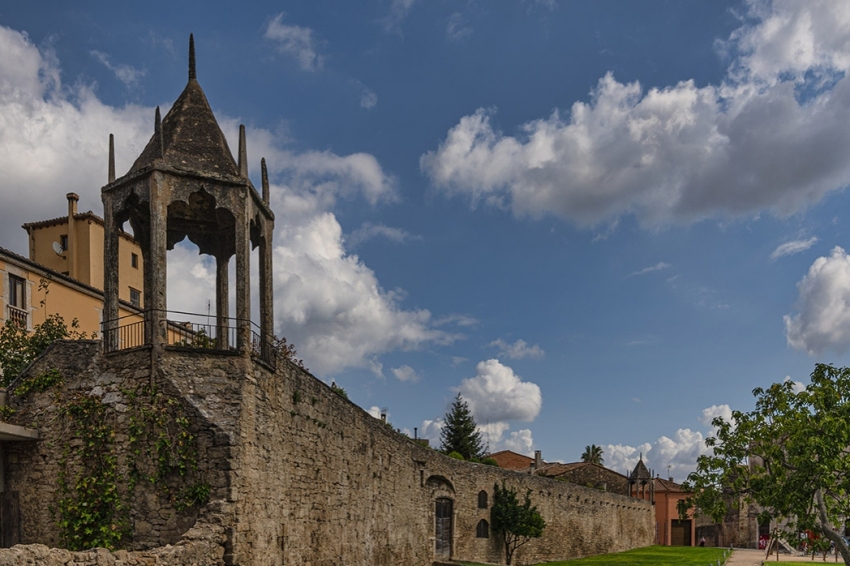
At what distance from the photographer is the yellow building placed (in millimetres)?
24125

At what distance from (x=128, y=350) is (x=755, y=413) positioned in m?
14.5

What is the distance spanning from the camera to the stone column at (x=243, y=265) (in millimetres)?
14500

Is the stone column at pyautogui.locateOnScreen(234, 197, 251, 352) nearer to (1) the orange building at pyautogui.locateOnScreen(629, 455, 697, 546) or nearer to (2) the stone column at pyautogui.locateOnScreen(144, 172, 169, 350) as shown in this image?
(2) the stone column at pyautogui.locateOnScreen(144, 172, 169, 350)

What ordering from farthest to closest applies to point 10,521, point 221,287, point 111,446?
point 221,287 → point 10,521 → point 111,446

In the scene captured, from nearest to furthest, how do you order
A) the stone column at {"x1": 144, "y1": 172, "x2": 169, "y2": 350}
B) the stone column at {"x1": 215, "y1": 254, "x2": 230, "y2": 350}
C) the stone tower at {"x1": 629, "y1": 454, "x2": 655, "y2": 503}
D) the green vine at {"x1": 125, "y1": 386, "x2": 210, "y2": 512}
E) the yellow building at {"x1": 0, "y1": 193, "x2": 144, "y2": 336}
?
the green vine at {"x1": 125, "y1": 386, "x2": 210, "y2": 512}
the stone column at {"x1": 144, "y1": 172, "x2": 169, "y2": 350}
the stone column at {"x1": 215, "y1": 254, "x2": 230, "y2": 350}
the yellow building at {"x1": 0, "y1": 193, "x2": 144, "y2": 336}
the stone tower at {"x1": 629, "y1": 454, "x2": 655, "y2": 503}

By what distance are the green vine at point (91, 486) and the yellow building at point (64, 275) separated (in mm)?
11693

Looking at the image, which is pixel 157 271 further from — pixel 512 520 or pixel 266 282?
pixel 512 520

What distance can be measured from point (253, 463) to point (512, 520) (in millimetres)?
24724

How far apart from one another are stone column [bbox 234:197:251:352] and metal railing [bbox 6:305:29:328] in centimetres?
1247

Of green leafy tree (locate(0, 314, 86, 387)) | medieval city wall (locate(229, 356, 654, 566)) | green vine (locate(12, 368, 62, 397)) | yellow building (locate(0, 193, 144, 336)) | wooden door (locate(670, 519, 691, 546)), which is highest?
yellow building (locate(0, 193, 144, 336))

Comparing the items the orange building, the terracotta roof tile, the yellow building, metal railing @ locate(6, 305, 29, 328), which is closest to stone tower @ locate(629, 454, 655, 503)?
the orange building

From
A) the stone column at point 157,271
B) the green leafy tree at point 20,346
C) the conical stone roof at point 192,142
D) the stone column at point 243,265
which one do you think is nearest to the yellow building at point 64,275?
the green leafy tree at point 20,346

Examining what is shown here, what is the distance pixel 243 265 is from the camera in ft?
48.1

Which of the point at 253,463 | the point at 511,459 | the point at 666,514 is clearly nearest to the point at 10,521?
the point at 253,463
